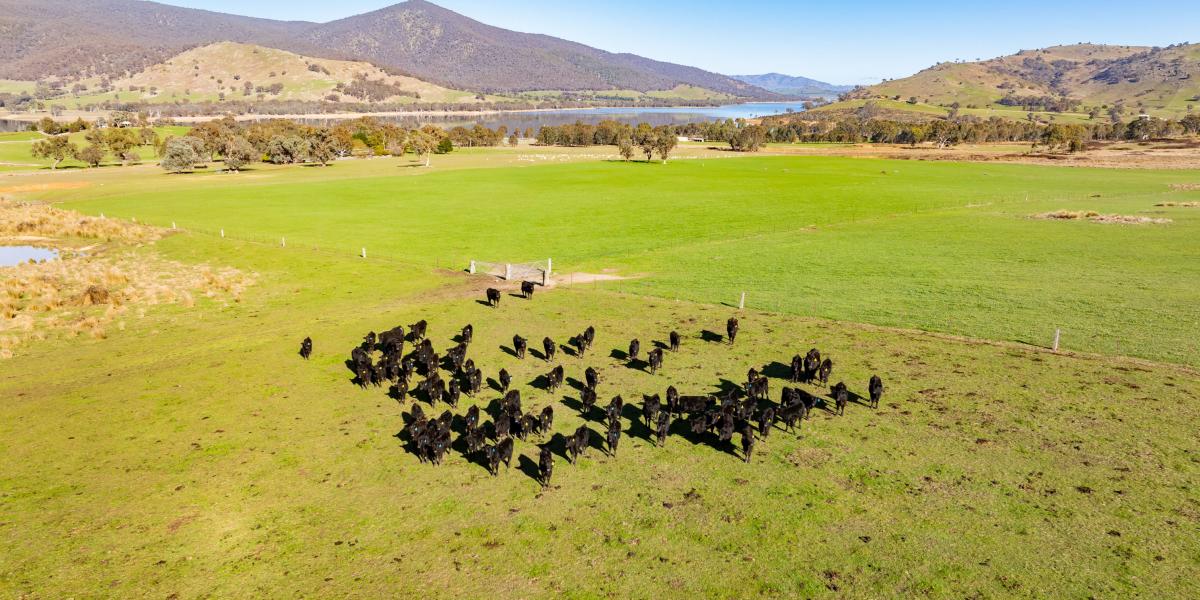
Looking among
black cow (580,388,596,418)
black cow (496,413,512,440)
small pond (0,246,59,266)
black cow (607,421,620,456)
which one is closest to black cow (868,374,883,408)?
black cow (607,421,620,456)

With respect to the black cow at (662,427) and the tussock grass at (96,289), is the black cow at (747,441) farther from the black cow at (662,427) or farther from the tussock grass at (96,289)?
the tussock grass at (96,289)

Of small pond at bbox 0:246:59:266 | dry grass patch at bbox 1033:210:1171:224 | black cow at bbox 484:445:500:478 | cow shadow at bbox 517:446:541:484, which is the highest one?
dry grass patch at bbox 1033:210:1171:224

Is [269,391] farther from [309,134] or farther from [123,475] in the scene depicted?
[309,134]

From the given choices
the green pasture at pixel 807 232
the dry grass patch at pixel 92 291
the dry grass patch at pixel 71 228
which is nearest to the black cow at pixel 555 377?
the green pasture at pixel 807 232

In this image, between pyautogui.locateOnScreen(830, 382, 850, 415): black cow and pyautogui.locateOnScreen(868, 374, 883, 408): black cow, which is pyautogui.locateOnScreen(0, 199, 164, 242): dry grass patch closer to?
pyautogui.locateOnScreen(830, 382, 850, 415): black cow

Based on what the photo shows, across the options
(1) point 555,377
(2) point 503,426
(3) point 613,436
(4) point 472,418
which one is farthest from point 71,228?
(3) point 613,436

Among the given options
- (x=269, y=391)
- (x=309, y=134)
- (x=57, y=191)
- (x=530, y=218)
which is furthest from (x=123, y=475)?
(x=309, y=134)
